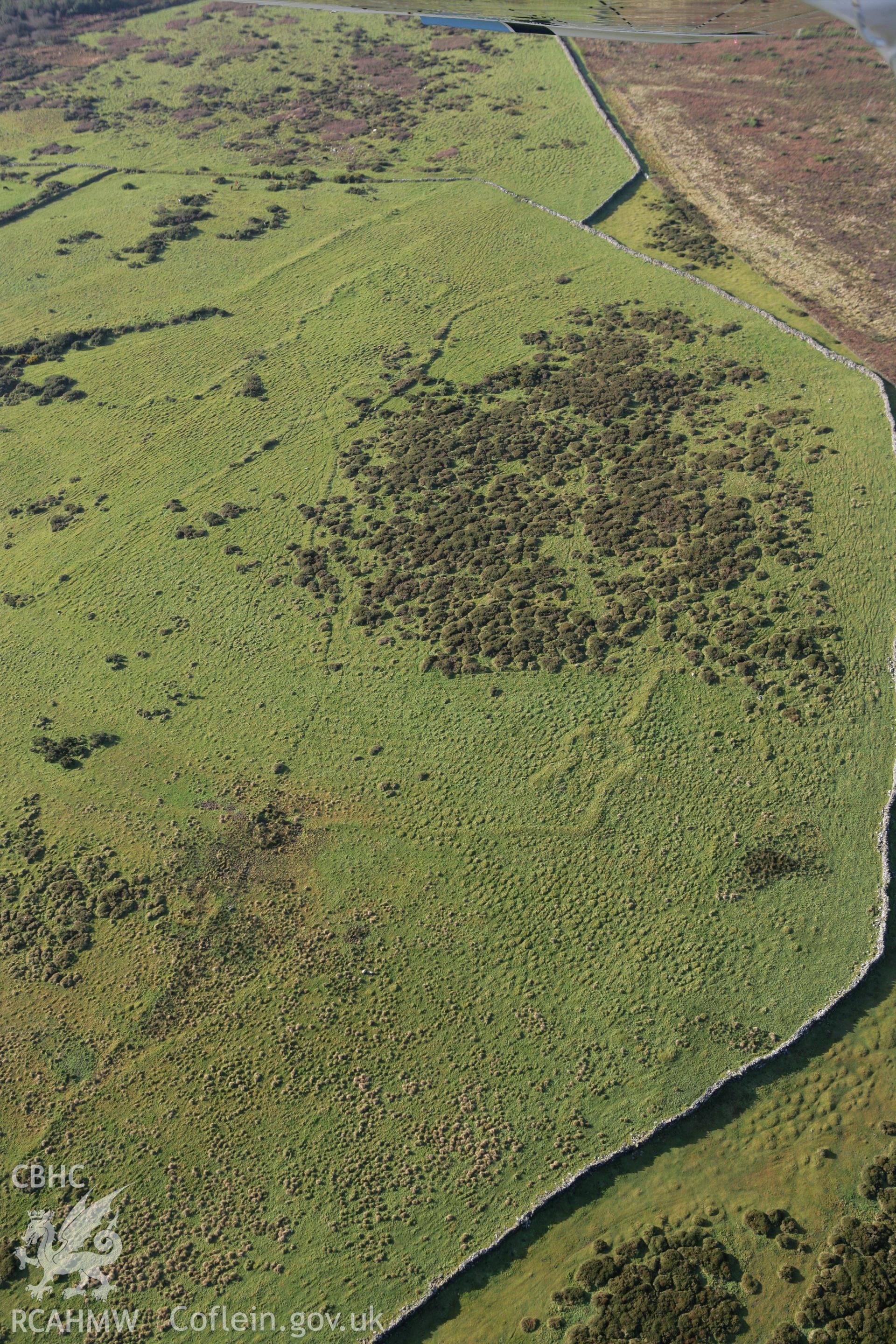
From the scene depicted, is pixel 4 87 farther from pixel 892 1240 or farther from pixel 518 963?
pixel 892 1240

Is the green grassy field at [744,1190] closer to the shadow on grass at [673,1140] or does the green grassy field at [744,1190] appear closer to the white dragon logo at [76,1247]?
the shadow on grass at [673,1140]

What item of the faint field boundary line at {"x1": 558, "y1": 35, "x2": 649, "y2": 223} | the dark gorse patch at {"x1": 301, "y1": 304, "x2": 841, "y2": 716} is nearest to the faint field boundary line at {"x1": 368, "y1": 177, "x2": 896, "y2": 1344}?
the dark gorse patch at {"x1": 301, "y1": 304, "x2": 841, "y2": 716}

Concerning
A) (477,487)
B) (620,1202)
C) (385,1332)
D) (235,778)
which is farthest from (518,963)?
(477,487)

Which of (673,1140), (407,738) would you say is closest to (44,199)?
(407,738)

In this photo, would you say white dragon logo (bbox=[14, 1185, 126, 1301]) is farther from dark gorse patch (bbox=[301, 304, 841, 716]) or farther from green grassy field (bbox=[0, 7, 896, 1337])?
dark gorse patch (bbox=[301, 304, 841, 716])

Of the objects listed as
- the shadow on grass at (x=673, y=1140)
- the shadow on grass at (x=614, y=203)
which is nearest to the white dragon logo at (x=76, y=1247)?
the shadow on grass at (x=673, y=1140)

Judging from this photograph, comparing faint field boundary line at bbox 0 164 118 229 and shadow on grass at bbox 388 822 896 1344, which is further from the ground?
faint field boundary line at bbox 0 164 118 229
